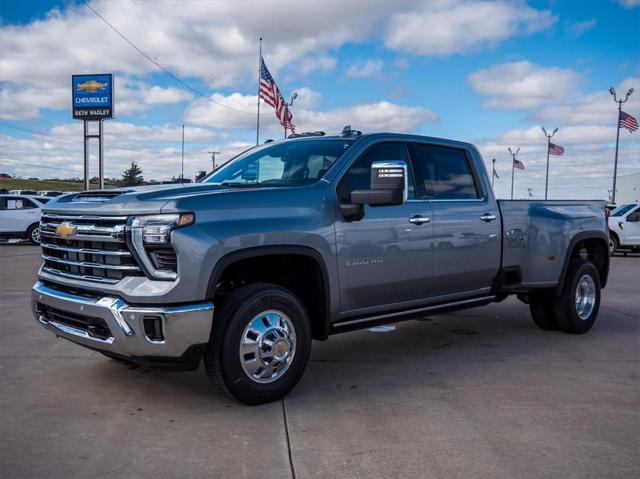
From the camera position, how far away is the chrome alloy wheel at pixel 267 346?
168 inches

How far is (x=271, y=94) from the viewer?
90.9 ft

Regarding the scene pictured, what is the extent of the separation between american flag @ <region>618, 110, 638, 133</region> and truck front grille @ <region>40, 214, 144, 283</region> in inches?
1271

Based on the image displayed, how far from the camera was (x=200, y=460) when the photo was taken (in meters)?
3.50

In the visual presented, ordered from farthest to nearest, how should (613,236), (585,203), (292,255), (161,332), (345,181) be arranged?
(613,236) < (585,203) < (345,181) < (292,255) < (161,332)

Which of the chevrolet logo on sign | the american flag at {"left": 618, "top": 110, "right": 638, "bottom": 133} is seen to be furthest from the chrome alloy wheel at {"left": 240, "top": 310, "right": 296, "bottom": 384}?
the chevrolet logo on sign

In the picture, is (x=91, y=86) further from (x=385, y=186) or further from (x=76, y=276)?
(x=385, y=186)

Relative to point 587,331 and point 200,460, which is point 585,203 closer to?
point 587,331

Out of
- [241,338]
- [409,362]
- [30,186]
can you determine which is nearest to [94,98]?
[409,362]

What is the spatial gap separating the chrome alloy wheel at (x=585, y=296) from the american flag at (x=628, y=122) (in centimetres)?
2773

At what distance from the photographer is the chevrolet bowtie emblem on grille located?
173 inches

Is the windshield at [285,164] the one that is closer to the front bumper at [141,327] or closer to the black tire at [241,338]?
the black tire at [241,338]

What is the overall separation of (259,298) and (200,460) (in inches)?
45.5

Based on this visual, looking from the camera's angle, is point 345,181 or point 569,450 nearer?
point 569,450

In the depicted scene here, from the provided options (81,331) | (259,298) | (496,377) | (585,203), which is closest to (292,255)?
(259,298)
